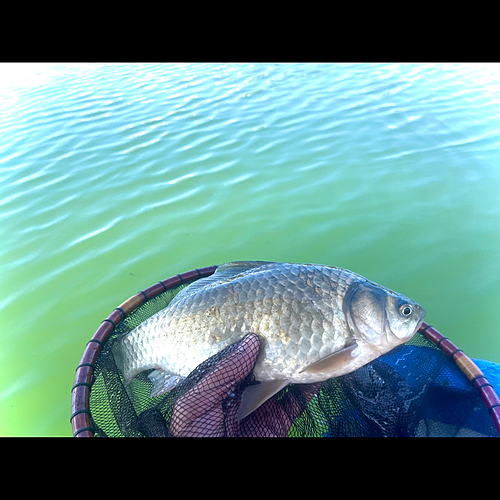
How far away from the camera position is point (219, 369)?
2102 millimetres

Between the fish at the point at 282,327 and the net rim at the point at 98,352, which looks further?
the fish at the point at 282,327

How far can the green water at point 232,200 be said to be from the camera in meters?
3.89

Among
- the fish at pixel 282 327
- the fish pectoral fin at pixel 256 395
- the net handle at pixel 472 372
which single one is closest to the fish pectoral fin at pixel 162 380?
the fish at pixel 282 327

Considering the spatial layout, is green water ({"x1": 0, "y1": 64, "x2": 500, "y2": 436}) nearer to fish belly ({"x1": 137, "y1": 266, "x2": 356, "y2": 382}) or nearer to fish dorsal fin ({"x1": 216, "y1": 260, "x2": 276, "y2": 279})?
fish belly ({"x1": 137, "y1": 266, "x2": 356, "y2": 382})

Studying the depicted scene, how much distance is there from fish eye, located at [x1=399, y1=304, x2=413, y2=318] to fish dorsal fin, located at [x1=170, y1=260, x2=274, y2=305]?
3.20 feet

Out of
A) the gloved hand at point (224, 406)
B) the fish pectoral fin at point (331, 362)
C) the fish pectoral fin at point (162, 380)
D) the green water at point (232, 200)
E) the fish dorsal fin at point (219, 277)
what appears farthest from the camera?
the green water at point (232, 200)

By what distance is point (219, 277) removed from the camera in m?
2.71

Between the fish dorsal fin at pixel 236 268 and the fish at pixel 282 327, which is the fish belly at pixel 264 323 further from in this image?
the fish dorsal fin at pixel 236 268

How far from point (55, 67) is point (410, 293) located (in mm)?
12576

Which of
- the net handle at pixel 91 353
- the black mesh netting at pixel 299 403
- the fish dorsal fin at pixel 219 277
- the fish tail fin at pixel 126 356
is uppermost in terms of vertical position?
the fish dorsal fin at pixel 219 277

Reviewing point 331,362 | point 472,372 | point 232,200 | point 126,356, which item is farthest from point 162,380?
point 232,200

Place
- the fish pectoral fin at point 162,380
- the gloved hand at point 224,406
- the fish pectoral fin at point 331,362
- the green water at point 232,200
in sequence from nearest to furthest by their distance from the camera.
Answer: the gloved hand at point 224,406, the fish pectoral fin at point 331,362, the fish pectoral fin at point 162,380, the green water at point 232,200

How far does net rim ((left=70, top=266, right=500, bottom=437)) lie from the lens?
1975mm

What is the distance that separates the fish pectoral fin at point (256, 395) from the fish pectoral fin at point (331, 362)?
0.18 m
